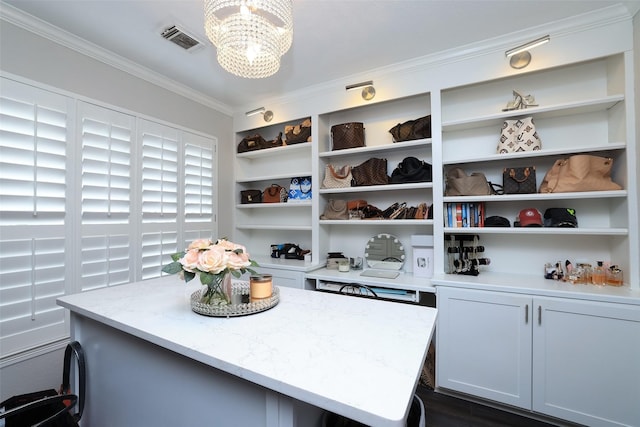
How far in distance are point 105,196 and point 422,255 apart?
274 centimetres

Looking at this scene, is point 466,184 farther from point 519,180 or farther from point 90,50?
point 90,50

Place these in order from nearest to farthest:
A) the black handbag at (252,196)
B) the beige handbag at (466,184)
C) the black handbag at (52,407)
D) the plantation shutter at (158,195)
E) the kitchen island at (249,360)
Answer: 1. the kitchen island at (249,360)
2. the black handbag at (52,407)
3. the beige handbag at (466,184)
4. the plantation shutter at (158,195)
5. the black handbag at (252,196)

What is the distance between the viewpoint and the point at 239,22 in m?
1.28

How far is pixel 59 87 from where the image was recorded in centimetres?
203

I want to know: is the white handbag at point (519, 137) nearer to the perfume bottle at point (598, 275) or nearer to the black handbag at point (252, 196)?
the perfume bottle at point (598, 275)

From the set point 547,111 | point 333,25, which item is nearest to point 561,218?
point 547,111

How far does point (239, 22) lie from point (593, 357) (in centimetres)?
271

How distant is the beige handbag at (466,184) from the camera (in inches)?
86.0

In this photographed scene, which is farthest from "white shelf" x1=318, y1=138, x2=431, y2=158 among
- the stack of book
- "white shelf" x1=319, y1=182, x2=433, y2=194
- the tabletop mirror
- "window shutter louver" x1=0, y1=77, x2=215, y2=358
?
"window shutter louver" x1=0, y1=77, x2=215, y2=358

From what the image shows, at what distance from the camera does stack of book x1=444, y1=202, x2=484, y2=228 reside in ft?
7.31

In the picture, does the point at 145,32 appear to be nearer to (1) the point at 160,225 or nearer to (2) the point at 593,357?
(1) the point at 160,225

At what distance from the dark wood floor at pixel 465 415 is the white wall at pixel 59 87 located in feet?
8.88

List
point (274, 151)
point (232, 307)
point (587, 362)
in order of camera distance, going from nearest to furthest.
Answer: point (232, 307), point (587, 362), point (274, 151)

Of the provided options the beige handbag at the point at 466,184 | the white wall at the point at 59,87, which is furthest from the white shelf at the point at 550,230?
the white wall at the point at 59,87
